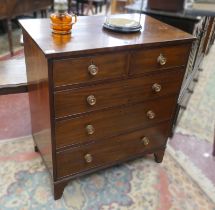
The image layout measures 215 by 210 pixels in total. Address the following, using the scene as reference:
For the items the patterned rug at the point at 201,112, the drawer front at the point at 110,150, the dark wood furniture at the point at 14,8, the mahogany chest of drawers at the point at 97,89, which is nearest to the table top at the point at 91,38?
the mahogany chest of drawers at the point at 97,89

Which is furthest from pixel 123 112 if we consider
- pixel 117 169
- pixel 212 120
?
pixel 212 120

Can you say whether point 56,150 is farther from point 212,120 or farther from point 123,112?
point 212,120

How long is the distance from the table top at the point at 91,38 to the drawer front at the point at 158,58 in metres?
0.04

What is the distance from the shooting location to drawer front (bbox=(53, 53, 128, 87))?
3.31ft

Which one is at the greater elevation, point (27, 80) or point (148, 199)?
point (27, 80)

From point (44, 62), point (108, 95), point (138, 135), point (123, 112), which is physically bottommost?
point (138, 135)

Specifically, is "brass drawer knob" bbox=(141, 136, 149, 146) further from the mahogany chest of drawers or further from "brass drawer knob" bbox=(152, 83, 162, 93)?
"brass drawer knob" bbox=(152, 83, 162, 93)

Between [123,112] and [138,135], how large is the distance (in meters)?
0.22

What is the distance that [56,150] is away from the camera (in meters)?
1.21

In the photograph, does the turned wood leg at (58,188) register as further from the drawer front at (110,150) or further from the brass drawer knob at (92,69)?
→ the brass drawer knob at (92,69)

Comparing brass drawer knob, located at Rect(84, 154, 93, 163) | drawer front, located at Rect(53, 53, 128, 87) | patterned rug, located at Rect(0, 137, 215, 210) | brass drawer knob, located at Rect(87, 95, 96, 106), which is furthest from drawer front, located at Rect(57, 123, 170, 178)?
drawer front, located at Rect(53, 53, 128, 87)

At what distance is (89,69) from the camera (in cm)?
106

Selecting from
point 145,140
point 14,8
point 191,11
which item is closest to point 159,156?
point 145,140

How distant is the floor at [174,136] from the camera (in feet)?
5.60
